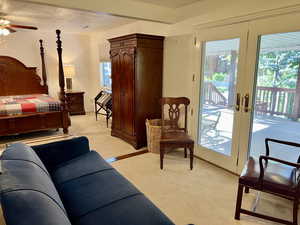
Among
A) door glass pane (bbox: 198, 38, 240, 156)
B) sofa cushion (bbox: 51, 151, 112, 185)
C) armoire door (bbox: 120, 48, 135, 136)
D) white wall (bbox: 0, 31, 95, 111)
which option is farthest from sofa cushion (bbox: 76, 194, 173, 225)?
white wall (bbox: 0, 31, 95, 111)

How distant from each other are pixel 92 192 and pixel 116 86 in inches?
113

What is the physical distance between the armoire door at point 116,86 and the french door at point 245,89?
159cm

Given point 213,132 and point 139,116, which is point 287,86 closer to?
point 213,132

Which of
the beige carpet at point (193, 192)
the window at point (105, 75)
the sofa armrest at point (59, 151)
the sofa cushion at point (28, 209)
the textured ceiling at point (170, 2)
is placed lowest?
the beige carpet at point (193, 192)

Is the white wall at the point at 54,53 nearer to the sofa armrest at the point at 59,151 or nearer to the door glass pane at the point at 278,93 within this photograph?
the sofa armrest at the point at 59,151

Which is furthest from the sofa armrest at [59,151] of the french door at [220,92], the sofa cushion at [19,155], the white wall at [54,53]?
the white wall at [54,53]

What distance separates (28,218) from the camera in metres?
0.96

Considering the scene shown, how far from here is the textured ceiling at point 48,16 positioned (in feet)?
11.4

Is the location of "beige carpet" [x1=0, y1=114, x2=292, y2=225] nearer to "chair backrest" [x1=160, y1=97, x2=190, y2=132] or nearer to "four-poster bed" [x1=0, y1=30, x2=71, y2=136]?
"chair backrest" [x1=160, y1=97, x2=190, y2=132]

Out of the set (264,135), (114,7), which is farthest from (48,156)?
(264,135)

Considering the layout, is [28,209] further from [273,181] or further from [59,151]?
[273,181]

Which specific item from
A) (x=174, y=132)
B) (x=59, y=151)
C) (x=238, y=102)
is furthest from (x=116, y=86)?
(x=238, y=102)

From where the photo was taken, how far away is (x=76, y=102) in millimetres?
6379

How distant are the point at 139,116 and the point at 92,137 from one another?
4.25ft
